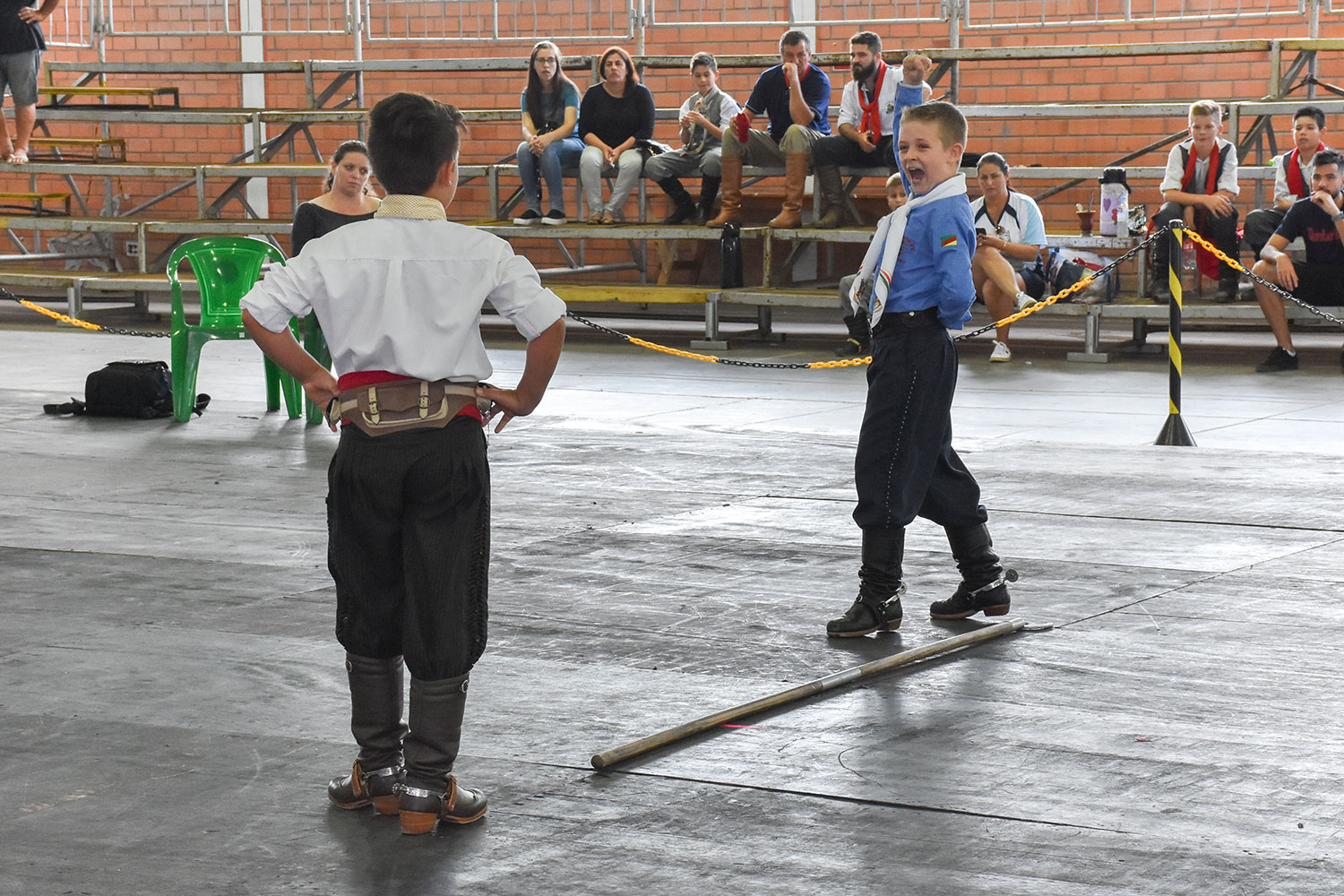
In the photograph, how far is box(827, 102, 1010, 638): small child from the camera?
228 inches

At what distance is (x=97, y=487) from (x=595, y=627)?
4035 mm

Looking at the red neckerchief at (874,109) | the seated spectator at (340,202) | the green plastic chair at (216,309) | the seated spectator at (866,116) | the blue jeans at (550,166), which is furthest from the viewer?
the blue jeans at (550,166)

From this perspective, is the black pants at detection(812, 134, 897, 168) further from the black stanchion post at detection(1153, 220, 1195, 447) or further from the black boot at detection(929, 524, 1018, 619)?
the black boot at detection(929, 524, 1018, 619)

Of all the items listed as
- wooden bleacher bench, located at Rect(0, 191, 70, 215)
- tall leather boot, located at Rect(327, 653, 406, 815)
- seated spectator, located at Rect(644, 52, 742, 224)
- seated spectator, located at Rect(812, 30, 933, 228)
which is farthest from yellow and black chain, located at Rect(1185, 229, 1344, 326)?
wooden bleacher bench, located at Rect(0, 191, 70, 215)

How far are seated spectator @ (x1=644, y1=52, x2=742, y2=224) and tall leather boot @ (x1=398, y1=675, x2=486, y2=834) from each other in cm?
1376

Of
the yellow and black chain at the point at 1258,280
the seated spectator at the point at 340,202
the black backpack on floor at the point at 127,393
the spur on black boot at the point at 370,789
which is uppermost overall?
the seated spectator at the point at 340,202

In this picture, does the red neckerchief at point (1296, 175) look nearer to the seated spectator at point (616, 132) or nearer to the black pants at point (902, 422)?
the seated spectator at point (616, 132)

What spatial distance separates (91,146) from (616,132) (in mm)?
7921

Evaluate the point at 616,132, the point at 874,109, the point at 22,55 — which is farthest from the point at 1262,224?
the point at 22,55

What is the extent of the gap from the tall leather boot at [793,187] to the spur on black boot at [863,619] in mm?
11546

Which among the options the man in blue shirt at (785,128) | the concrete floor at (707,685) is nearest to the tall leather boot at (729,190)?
the man in blue shirt at (785,128)

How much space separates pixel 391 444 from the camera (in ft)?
13.2

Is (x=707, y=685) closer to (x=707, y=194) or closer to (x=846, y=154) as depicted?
(x=846, y=154)

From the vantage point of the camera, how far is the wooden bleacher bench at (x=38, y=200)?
2125 cm
